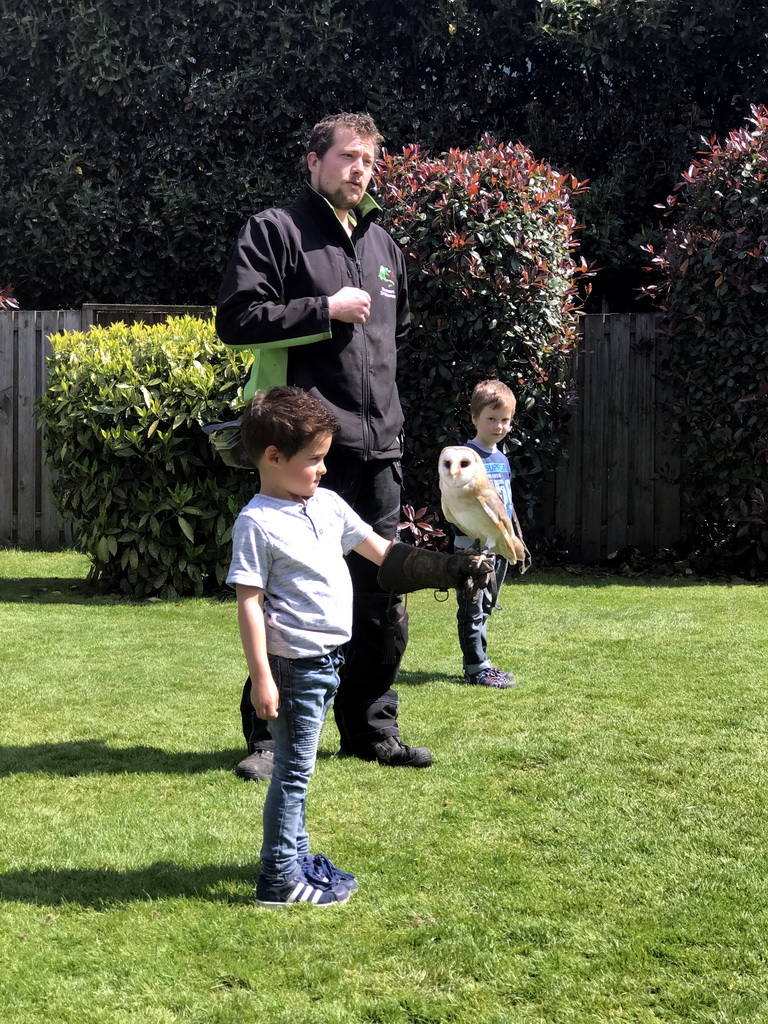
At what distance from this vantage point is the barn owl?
3760 millimetres

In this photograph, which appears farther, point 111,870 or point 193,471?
point 193,471

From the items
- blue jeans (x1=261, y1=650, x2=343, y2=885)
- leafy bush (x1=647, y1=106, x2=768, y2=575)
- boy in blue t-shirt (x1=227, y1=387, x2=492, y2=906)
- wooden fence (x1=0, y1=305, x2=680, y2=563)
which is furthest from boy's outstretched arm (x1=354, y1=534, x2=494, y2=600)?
wooden fence (x1=0, y1=305, x2=680, y2=563)

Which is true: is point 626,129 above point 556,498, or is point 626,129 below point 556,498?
above

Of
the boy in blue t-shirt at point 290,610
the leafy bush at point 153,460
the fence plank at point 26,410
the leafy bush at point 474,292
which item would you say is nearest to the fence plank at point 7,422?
the fence plank at point 26,410

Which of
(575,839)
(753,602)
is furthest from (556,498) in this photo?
(575,839)

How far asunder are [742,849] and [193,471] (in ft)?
16.8

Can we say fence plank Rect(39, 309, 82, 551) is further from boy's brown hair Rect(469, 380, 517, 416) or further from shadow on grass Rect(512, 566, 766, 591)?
boy's brown hair Rect(469, 380, 517, 416)

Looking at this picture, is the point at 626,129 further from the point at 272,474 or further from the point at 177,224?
the point at 272,474

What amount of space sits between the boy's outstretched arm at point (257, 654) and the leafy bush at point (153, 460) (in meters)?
4.53

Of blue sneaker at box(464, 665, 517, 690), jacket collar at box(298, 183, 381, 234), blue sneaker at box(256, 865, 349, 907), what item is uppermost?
jacket collar at box(298, 183, 381, 234)

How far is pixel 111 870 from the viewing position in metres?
3.14

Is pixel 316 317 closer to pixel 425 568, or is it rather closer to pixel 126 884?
pixel 425 568

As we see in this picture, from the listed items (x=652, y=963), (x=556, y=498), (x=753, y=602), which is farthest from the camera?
(x=556, y=498)

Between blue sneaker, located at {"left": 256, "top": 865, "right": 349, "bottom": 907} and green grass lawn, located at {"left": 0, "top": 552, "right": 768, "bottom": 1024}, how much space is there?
0.06 meters
